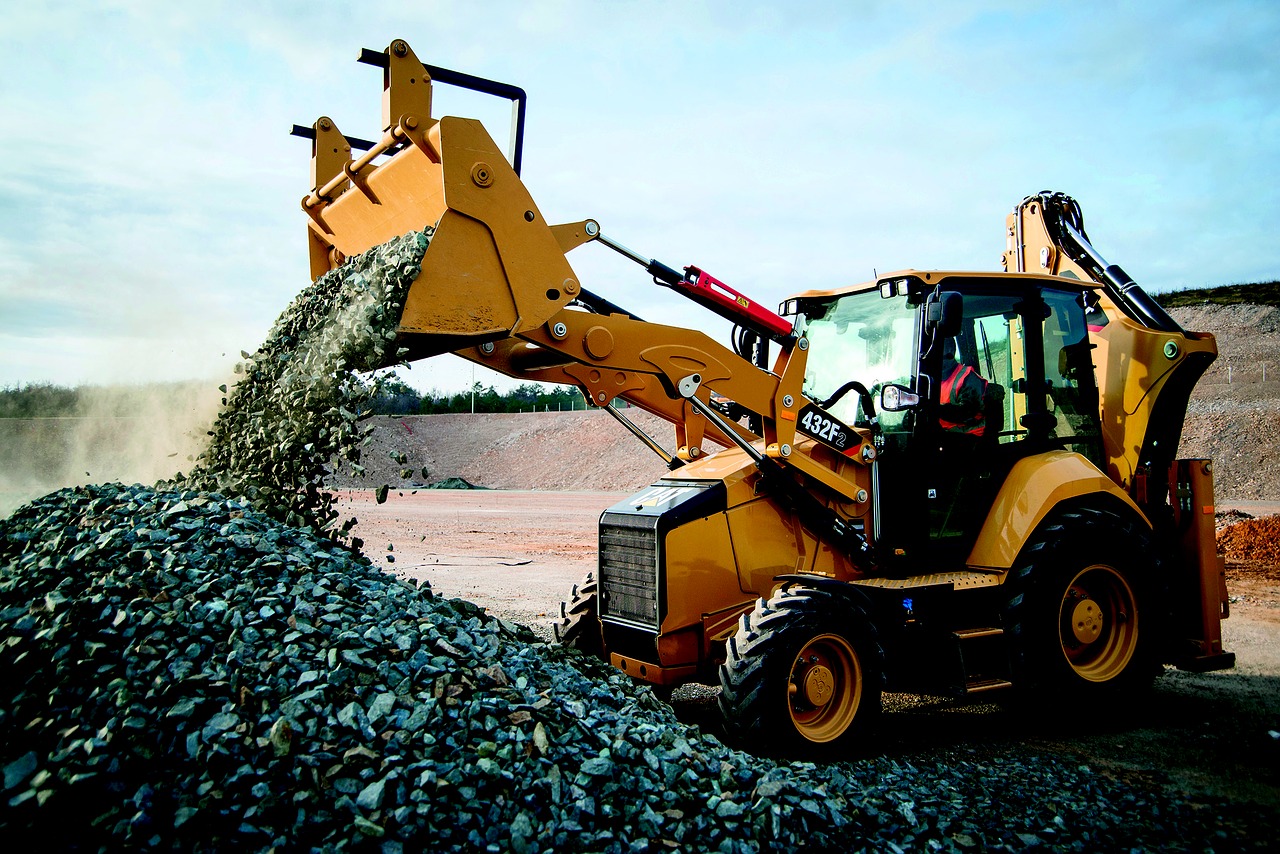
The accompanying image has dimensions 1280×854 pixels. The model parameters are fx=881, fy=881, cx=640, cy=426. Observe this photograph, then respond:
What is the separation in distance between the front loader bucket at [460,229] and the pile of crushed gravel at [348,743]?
153 cm

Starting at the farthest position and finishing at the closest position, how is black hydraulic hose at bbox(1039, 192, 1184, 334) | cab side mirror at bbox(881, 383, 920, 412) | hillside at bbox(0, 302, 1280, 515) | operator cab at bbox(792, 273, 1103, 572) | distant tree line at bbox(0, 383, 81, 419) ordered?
1. distant tree line at bbox(0, 383, 81, 419)
2. hillside at bbox(0, 302, 1280, 515)
3. black hydraulic hose at bbox(1039, 192, 1184, 334)
4. operator cab at bbox(792, 273, 1103, 572)
5. cab side mirror at bbox(881, 383, 920, 412)

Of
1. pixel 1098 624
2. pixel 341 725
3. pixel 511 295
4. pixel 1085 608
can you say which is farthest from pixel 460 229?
pixel 1098 624

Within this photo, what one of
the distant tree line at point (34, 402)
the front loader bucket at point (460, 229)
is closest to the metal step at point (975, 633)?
the front loader bucket at point (460, 229)

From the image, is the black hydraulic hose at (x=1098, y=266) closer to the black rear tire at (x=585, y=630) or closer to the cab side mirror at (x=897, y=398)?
the cab side mirror at (x=897, y=398)

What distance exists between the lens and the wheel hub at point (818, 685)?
5.13 m

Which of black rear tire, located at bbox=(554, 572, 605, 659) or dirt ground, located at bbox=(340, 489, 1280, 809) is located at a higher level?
black rear tire, located at bbox=(554, 572, 605, 659)

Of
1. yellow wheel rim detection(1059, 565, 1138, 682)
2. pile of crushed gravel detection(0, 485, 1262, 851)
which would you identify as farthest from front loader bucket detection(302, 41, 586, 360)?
yellow wheel rim detection(1059, 565, 1138, 682)

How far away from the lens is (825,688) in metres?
5.21

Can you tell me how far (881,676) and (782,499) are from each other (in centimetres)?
128

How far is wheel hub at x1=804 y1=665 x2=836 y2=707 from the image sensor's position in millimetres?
5129

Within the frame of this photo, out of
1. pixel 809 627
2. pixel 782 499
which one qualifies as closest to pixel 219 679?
pixel 809 627

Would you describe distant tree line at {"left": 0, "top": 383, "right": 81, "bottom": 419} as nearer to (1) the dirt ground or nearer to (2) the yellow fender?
(1) the dirt ground

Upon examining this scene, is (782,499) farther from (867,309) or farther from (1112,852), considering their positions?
(1112,852)

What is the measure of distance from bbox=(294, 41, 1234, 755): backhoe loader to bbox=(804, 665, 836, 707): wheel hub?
2 centimetres
